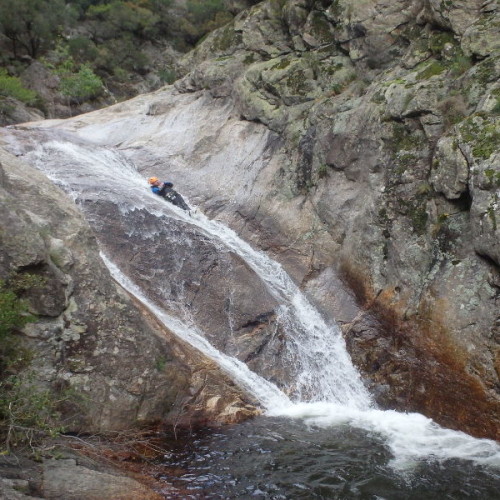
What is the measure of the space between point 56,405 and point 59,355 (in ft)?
2.90

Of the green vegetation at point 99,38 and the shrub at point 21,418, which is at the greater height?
the green vegetation at point 99,38

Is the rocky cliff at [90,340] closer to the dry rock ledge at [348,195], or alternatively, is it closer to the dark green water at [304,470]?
the dry rock ledge at [348,195]

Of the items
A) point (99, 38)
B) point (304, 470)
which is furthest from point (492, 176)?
point (99, 38)

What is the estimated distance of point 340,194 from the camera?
15.8 meters

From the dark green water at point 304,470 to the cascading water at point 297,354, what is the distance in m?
0.46

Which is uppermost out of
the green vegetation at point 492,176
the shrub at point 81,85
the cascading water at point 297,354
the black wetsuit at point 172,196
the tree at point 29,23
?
the tree at point 29,23

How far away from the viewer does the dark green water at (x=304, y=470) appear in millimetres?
7809

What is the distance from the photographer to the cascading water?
9945mm

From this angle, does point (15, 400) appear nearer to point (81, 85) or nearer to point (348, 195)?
point (348, 195)

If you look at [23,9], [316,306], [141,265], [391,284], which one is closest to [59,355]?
[141,265]

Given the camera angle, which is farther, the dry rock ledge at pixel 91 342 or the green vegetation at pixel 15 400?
the dry rock ledge at pixel 91 342

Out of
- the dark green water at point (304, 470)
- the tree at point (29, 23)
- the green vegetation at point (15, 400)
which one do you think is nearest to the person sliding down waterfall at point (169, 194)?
the dark green water at point (304, 470)

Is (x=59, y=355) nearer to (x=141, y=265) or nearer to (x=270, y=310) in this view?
(x=141, y=265)

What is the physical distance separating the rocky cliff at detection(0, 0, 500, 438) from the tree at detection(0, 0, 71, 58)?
17.7 metres
